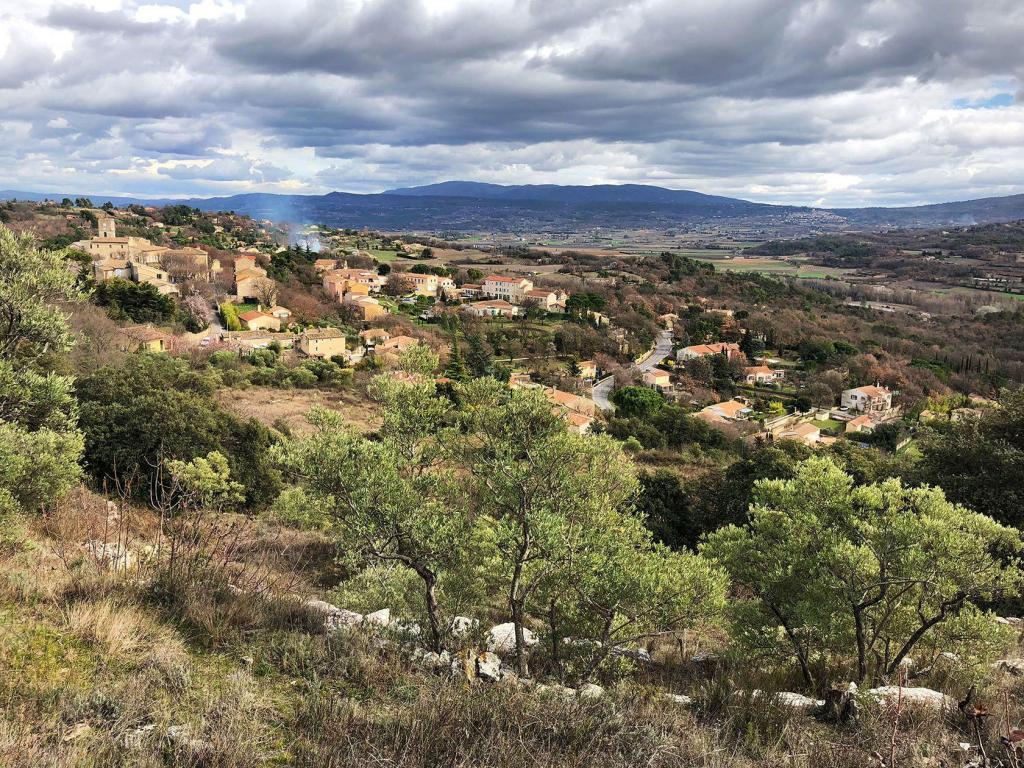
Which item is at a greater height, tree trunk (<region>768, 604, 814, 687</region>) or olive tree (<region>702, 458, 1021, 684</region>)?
olive tree (<region>702, 458, 1021, 684</region>)

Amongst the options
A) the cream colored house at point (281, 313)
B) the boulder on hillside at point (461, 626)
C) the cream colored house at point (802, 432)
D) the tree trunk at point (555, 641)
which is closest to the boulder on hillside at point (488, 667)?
the boulder on hillside at point (461, 626)

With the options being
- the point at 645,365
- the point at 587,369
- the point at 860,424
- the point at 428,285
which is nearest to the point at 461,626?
the point at 860,424

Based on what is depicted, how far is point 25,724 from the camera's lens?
3.31m

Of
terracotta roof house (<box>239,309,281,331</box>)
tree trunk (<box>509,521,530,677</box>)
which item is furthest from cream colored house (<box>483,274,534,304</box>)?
tree trunk (<box>509,521,530,677</box>)

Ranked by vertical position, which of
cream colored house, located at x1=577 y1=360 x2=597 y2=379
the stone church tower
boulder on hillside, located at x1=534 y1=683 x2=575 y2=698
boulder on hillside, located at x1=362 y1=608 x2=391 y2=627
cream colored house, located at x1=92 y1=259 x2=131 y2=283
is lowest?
cream colored house, located at x1=577 y1=360 x2=597 y2=379

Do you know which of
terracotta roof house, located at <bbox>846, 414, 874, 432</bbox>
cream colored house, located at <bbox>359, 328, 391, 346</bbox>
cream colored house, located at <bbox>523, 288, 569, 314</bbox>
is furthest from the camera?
cream colored house, located at <bbox>523, 288, 569, 314</bbox>

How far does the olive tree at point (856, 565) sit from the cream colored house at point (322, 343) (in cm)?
3316

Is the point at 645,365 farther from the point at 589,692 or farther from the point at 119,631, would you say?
the point at 119,631

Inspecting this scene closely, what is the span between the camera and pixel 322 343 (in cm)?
3766

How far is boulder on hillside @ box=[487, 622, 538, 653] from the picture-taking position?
6.61m

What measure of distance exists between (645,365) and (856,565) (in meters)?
44.7

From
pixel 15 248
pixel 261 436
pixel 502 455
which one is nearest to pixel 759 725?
pixel 502 455

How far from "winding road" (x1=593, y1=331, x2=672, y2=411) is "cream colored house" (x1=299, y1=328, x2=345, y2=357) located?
53.8ft

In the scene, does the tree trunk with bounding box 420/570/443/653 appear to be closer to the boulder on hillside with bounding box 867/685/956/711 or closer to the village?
the boulder on hillside with bounding box 867/685/956/711
